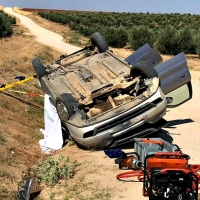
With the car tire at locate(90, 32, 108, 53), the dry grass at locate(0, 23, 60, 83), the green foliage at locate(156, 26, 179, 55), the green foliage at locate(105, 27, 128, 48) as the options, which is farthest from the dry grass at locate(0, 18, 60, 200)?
the green foliage at locate(105, 27, 128, 48)

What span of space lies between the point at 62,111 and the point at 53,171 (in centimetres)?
150

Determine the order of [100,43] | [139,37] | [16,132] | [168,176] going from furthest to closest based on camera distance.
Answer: [139,37]
[100,43]
[16,132]
[168,176]

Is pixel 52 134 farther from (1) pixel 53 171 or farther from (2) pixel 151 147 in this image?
(2) pixel 151 147

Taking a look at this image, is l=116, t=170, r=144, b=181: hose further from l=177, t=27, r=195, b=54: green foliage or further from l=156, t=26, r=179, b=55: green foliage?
l=177, t=27, r=195, b=54: green foliage

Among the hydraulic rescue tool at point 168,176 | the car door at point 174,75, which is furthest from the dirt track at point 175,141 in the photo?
the car door at point 174,75

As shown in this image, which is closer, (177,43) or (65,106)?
(65,106)

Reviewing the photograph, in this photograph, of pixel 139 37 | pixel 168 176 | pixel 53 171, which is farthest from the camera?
pixel 139 37

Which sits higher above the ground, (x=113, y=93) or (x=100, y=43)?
(x=100, y=43)

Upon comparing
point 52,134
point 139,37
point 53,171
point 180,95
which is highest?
point 180,95

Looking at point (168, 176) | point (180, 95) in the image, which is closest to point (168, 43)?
point (180, 95)

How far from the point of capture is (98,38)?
11.0m

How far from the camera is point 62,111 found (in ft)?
25.3

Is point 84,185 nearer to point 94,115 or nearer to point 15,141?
point 94,115

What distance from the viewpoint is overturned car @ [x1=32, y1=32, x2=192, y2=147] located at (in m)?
7.21
